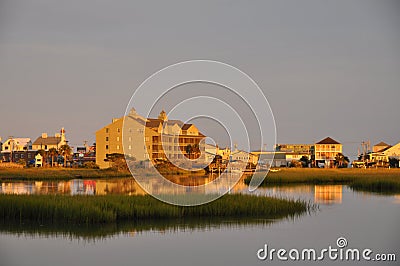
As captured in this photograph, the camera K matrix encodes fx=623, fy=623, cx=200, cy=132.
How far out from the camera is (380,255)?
17.5m

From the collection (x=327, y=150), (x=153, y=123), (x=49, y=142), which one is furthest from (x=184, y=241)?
(x=327, y=150)

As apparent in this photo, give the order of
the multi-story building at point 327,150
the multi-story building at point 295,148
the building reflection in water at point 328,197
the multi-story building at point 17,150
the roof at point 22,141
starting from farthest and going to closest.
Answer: the multi-story building at point 295,148 < the multi-story building at point 327,150 < the roof at point 22,141 < the multi-story building at point 17,150 < the building reflection in water at point 328,197

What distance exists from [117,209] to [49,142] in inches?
2918

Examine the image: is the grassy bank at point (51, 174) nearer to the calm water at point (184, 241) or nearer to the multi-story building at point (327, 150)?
the calm water at point (184, 241)

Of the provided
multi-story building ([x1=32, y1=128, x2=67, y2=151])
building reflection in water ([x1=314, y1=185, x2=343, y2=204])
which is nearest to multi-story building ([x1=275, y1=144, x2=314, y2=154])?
multi-story building ([x1=32, y1=128, x2=67, y2=151])

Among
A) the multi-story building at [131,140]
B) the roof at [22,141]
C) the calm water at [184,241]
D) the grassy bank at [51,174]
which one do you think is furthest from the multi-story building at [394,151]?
the calm water at [184,241]

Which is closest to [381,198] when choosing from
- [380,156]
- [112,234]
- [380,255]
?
[380,255]

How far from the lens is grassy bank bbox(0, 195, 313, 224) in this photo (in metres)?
20.6

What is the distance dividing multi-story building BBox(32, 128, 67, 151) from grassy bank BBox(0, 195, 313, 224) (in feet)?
229

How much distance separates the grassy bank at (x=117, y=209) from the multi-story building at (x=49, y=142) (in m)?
69.8

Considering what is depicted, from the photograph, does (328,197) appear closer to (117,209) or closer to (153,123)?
(117,209)

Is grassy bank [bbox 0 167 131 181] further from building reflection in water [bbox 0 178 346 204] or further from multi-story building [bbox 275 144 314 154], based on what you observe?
multi-story building [bbox 275 144 314 154]

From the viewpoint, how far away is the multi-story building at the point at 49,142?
91938mm

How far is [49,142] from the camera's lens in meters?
93.0
